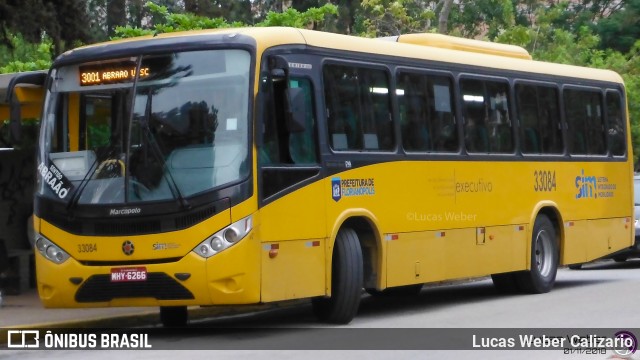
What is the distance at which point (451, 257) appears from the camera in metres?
16.2

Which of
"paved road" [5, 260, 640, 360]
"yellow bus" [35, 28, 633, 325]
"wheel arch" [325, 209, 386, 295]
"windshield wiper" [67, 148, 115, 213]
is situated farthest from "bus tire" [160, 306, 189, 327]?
"wheel arch" [325, 209, 386, 295]

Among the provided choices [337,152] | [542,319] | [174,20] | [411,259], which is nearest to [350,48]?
[337,152]

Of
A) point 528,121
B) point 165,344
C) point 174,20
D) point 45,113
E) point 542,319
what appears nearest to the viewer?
point 165,344

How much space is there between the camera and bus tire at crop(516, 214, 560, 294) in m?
18.3

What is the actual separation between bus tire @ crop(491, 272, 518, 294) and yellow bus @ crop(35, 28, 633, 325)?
6.29ft

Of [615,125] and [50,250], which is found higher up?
[615,125]

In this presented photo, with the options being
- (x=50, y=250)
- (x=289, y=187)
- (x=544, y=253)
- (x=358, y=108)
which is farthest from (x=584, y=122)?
(x=50, y=250)

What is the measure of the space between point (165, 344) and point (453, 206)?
5.05 metres

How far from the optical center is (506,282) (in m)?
18.7

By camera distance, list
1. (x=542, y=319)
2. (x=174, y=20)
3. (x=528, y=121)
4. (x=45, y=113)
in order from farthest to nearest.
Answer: (x=174, y=20) → (x=528, y=121) → (x=542, y=319) → (x=45, y=113)

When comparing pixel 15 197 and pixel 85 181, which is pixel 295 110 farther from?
pixel 15 197

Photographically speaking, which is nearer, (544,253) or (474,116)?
(474,116)

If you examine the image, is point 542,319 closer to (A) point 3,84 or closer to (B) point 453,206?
(B) point 453,206

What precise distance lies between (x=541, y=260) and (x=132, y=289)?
313 inches
